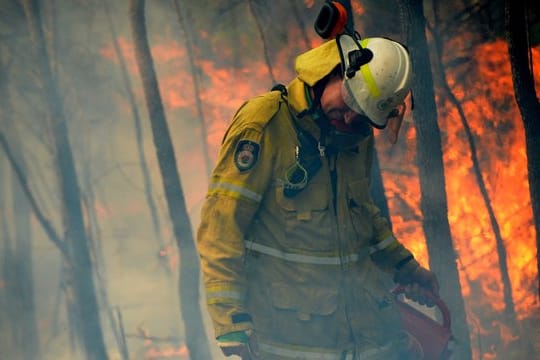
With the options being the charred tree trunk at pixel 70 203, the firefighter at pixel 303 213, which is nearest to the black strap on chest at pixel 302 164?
the firefighter at pixel 303 213

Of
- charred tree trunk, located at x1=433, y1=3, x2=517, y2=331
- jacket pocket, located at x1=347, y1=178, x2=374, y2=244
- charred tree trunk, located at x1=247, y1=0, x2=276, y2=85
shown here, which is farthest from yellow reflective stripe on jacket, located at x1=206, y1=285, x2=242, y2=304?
charred tree trunk, located at x1=247, y1=0, x2=276, y2=85

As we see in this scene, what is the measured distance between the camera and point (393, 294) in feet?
10.9

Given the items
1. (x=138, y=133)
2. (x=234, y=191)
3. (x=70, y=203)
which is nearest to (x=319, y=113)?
(x=234, y=191)

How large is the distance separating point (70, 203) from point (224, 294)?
9331 millimetres

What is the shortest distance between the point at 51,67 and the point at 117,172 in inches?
126

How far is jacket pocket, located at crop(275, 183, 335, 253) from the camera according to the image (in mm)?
2861

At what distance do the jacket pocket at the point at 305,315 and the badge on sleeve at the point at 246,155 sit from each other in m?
0.61

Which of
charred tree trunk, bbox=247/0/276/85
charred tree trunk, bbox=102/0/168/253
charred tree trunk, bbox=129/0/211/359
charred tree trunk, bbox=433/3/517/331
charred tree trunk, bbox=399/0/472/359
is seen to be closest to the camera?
charred tree trunk, bbox=399/0/472/359

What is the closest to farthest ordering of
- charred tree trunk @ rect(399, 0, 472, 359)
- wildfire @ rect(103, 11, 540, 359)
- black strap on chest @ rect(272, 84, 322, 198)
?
black strap on chest @ rect(272, 84, 322, 198), charred tree trunk @ rect(399, 0, 472, 359), wildfire @ rect(103, 11, 540, 359)

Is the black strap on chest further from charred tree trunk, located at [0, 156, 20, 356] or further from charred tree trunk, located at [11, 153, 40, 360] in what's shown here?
charred tree trunk, located at [11, 153, 40, 360]

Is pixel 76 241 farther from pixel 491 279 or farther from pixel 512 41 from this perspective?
pixel 512 41

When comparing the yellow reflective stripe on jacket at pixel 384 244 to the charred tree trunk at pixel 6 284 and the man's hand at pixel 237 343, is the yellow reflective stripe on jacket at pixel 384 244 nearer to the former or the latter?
the man's hand at pixel 237 343

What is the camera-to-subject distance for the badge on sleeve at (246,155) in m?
2.71

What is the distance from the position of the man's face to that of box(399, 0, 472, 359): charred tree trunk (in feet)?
10.9
